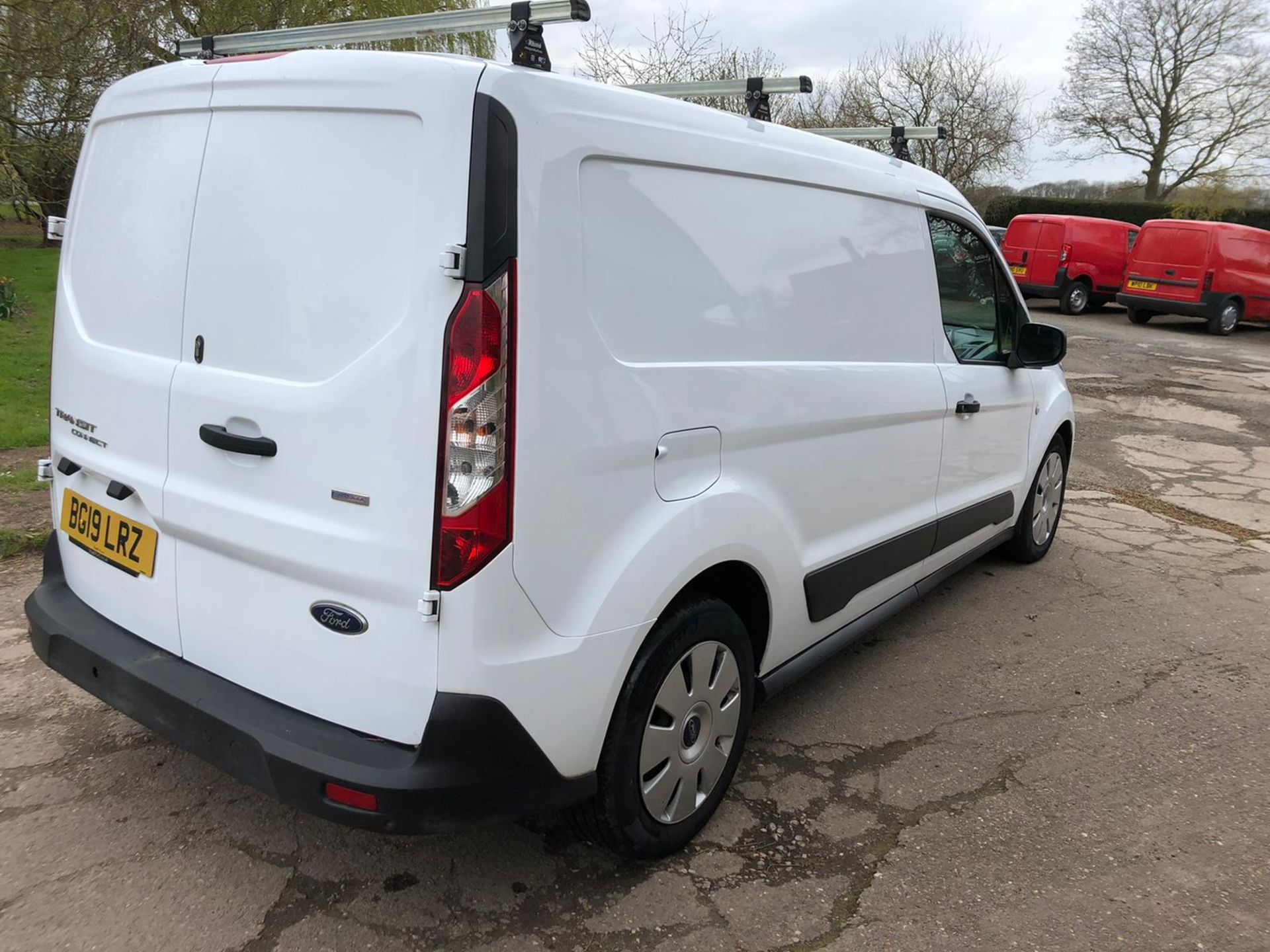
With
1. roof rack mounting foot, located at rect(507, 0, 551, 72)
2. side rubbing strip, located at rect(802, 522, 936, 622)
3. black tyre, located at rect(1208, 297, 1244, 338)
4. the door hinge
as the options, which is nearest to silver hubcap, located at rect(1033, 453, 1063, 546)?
side rubbing strip, located at rect(802, 522, 936, 622)

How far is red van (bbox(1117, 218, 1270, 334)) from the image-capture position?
16391 mm

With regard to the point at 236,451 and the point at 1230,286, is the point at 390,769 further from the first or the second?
the point at 1230,286

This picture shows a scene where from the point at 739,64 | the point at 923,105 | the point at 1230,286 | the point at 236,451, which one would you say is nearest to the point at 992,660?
the point at 236,451

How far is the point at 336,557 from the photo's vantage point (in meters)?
1.98

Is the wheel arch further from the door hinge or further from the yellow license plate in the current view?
the yellow license plate

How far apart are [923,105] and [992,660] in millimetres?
25815

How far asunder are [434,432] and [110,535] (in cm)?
118

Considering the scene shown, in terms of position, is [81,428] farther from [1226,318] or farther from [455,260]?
[1226,318]

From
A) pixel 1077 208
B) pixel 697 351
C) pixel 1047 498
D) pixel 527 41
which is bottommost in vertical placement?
pixel 1047 498

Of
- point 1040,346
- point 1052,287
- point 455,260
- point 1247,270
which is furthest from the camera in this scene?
point 1052,287

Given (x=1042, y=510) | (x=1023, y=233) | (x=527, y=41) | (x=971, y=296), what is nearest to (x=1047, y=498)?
(x=1042, y=510)

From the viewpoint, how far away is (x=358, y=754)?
1994 mm

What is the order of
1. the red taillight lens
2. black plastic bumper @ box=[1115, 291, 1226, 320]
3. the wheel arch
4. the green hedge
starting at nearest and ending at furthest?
1. the red taillight lens
2. the wheel arch
3. black plastic bumper @ box=[1115, 291, 1226, 320]
4. the green hedge

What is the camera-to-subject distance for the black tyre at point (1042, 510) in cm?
495
